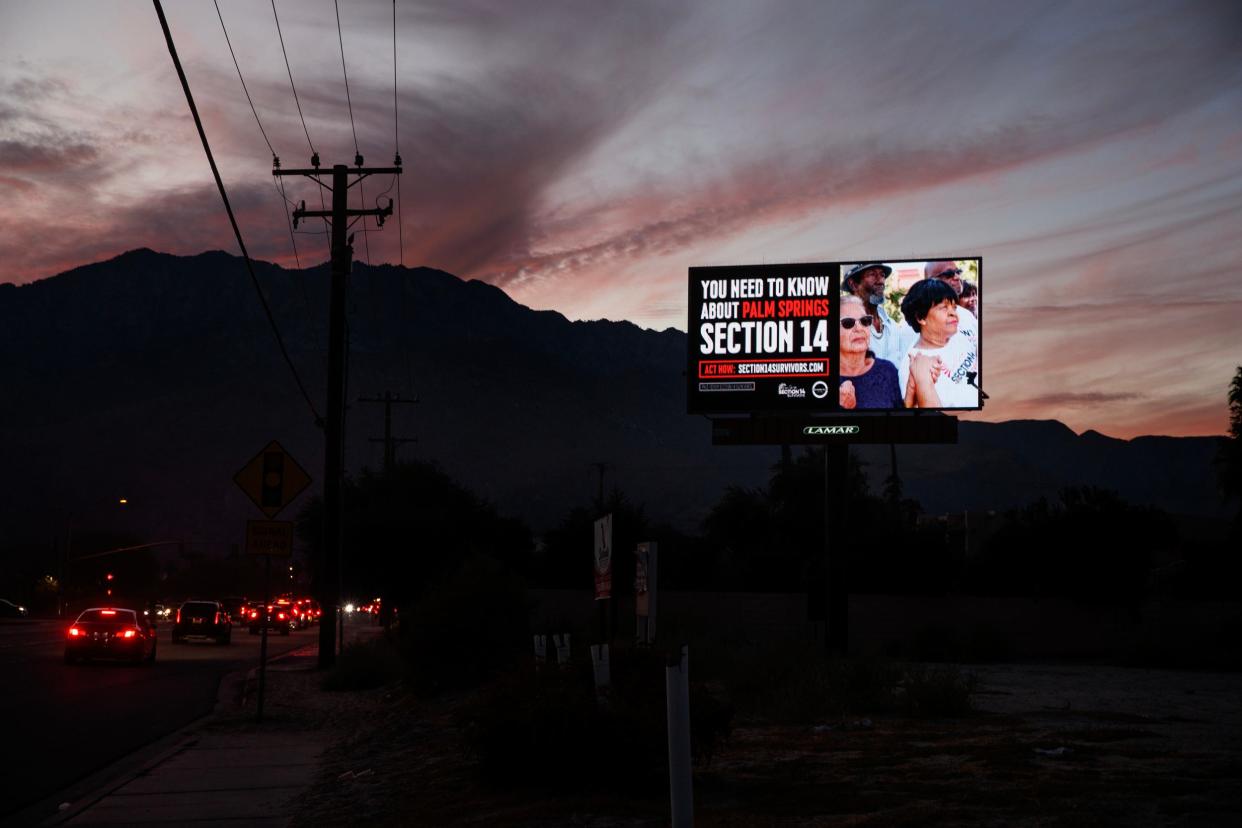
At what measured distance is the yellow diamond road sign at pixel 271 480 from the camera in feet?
70.9

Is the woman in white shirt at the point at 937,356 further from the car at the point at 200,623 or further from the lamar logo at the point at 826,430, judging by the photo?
the car at the point at 200,623

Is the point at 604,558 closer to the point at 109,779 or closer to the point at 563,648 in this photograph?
the point at 563,648

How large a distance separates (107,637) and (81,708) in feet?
41.2

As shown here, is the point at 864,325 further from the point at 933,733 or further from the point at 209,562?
the point at 209,562

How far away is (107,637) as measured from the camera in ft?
116

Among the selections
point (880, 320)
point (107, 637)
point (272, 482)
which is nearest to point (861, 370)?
point (880, 320)

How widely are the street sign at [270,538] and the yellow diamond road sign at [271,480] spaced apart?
1.17 feet

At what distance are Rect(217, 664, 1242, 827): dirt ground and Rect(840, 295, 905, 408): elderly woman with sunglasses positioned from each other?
9.38m

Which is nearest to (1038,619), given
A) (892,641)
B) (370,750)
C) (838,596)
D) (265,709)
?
(892,641)

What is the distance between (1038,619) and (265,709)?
26.6 meters

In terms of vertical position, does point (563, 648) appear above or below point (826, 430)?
below

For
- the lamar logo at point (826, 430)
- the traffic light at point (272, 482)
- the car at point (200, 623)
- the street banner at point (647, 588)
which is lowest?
the car at point (200, 623)

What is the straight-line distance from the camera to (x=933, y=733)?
1504cm

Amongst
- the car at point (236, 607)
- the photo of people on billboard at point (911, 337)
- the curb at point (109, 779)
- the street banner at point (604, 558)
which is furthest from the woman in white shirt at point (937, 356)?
the car at point (236, 607)
